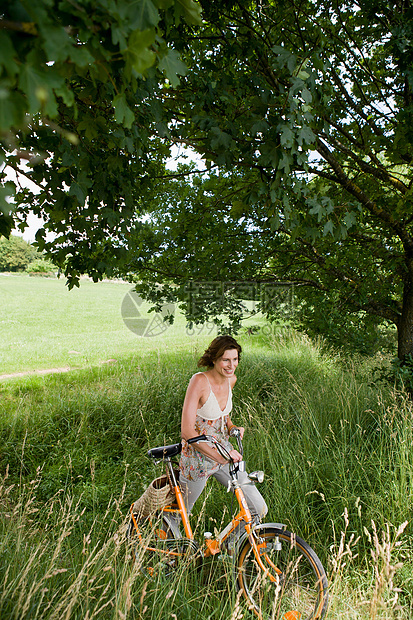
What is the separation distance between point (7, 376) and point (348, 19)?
10167 millimetres

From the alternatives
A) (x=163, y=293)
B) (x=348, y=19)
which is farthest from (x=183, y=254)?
(x=348, y=19)

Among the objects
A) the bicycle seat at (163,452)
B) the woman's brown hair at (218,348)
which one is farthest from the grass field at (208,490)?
the woman's brown hair at (218,348)

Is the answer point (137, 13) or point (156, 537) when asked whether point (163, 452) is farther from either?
point (137, 13)

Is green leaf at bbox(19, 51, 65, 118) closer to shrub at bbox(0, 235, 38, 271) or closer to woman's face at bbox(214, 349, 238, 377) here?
woman's face at bbox(214, 349, 238, 377)

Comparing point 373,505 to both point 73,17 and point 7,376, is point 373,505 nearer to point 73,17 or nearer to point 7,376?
point 73,17

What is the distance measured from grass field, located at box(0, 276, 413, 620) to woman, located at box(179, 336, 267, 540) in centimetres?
24

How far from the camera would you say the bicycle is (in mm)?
2297

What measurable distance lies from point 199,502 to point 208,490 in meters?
0.14

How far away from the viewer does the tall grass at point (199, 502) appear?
6.88 feet

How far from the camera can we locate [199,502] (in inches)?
148

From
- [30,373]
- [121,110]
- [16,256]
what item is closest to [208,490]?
[121,110]

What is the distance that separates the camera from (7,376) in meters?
10.2

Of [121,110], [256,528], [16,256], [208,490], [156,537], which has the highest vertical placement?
[16,256]

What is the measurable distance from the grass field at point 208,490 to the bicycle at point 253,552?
0.10 meters
